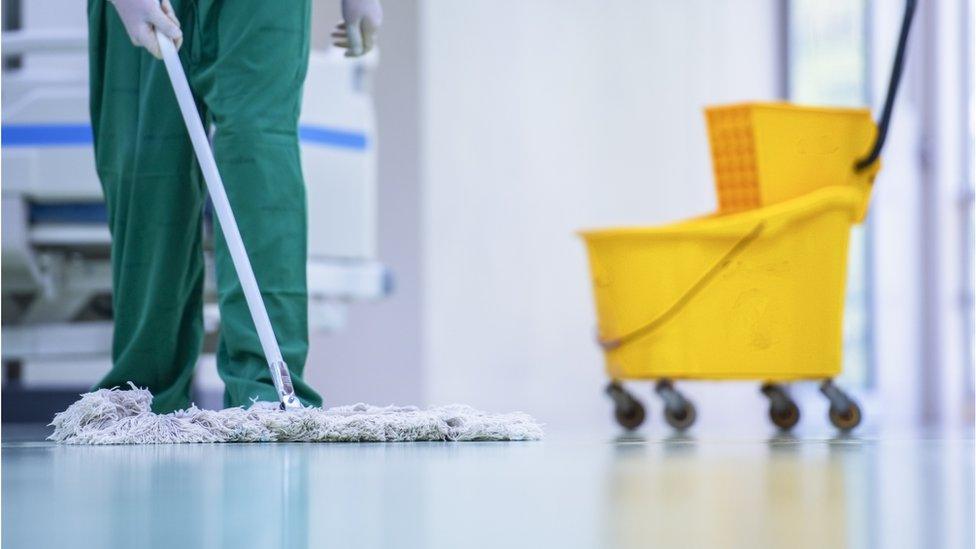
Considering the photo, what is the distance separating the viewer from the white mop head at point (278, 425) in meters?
1.46

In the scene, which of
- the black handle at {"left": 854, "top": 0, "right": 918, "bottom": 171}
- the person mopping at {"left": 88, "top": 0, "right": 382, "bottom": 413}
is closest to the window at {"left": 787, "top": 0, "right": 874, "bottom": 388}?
the black handle at {"left": 854, "top": 0, "right": 918, "bottom": 171}

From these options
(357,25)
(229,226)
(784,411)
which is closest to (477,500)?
(229,226)

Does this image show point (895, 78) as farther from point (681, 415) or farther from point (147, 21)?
point (147, 21)

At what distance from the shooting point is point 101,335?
279 centimetres

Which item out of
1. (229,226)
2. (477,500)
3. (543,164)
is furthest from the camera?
(543,164)

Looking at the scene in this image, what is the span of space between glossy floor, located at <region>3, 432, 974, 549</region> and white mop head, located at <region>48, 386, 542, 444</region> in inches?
7.5

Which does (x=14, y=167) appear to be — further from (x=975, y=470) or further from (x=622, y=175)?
(x=622, y=175)

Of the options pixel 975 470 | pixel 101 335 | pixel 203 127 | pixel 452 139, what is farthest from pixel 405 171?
pixel 975 470

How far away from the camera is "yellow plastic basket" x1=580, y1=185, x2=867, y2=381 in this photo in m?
2.60

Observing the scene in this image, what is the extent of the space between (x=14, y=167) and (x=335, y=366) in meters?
1.86

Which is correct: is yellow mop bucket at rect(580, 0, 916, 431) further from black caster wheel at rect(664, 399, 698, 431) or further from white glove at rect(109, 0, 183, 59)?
white glove at rect(109, 0, 183, 59)

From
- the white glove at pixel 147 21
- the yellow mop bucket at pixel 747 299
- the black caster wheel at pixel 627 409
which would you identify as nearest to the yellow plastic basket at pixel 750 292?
the yellow mop bucket at pixel 747 299

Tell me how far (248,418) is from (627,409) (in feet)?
4.70

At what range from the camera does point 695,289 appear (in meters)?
2.66
